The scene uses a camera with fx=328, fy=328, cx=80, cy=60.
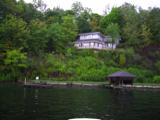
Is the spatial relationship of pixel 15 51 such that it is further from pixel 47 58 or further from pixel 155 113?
pixel 155 113

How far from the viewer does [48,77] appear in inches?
2488

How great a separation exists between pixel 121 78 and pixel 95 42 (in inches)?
1029

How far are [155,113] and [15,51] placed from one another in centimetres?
4045

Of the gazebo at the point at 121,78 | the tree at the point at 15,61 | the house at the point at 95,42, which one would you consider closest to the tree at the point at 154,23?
the house at the point at 95,42

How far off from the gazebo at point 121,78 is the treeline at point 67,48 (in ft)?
17.6

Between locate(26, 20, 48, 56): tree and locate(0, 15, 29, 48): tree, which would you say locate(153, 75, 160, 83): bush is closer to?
locate(26, 20, 48, 56): tree

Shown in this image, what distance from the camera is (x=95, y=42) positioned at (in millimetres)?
82688

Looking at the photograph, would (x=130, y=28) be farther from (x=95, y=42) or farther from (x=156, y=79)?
(x=156, y=79)

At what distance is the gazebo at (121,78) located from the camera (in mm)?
57438

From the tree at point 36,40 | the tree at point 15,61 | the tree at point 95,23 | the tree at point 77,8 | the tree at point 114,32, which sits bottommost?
the tree at point 15,61

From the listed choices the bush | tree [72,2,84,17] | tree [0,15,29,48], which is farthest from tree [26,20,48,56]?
tree [72,2,84,17]

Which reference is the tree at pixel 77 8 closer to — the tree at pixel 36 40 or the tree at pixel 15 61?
the tree at pixel 36 40

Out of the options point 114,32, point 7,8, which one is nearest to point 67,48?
point 114,32

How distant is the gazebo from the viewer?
188 ft
